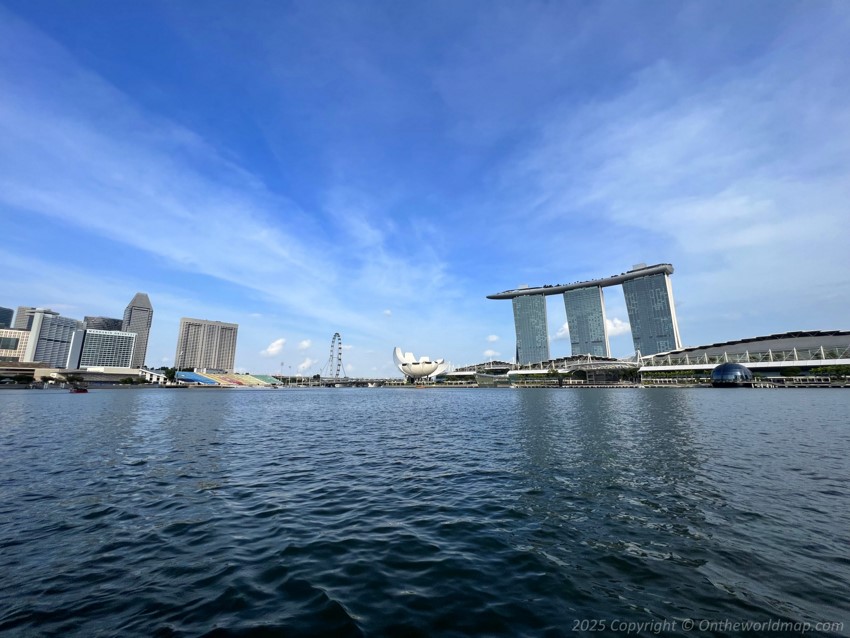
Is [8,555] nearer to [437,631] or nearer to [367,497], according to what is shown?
[367,497]

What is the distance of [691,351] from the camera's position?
618ft

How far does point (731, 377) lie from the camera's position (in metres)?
128

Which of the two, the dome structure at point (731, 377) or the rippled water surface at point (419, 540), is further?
the dome structure at point (731, 377)

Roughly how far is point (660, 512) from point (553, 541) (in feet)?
15.4

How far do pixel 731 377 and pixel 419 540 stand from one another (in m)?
159

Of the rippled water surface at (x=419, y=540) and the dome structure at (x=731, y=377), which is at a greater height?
the dome structure at (x=731, y=377)

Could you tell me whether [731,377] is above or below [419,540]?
above

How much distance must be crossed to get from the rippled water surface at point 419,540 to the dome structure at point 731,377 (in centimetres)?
13440

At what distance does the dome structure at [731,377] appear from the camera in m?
127

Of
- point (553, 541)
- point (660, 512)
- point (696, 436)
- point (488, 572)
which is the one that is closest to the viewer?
point (488, 572)

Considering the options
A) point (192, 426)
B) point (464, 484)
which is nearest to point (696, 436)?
point (464, 484)

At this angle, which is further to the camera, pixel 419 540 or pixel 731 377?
pixel 731 377

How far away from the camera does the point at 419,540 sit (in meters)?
10.3

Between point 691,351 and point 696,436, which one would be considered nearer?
point 696,436
